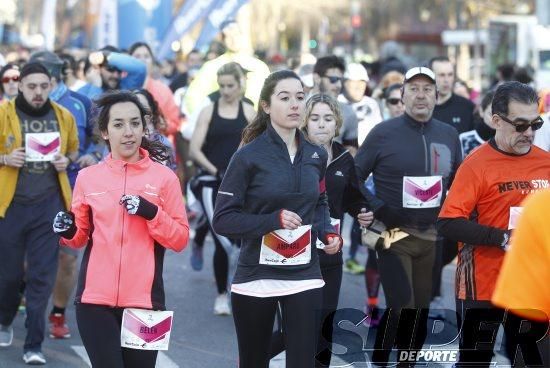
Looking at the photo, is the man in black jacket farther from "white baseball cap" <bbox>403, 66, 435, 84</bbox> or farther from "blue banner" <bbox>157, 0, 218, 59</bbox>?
"blue banner" <bbox>157, 0, 218, 59</bbox>

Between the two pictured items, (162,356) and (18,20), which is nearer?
(162,356)

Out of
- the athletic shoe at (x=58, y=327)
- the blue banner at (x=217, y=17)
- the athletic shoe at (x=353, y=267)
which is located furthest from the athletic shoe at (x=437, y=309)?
the blue banner at (x=217, y=17)

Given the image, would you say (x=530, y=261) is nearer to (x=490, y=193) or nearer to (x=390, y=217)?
(x=490, y=193)

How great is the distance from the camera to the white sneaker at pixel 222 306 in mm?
9977

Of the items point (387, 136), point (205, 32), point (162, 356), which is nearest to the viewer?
point (387, 136)

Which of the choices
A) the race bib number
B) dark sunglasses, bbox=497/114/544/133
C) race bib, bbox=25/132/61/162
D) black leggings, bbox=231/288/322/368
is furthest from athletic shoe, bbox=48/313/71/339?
dark sunglasses, bbox=497/114/544/133

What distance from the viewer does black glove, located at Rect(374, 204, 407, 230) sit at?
25.8ft

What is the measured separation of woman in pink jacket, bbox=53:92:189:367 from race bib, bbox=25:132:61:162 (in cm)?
226

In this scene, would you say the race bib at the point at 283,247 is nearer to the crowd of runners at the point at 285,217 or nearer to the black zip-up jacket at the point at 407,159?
the crowd of runners at the point at 285,217

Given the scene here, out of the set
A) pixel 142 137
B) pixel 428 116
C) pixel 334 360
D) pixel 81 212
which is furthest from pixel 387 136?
pixel 81 212

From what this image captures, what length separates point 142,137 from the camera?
6.52 meters

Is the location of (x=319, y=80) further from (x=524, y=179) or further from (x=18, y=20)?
(x=18, y=20)

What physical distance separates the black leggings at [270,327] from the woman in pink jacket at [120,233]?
42 centimetres

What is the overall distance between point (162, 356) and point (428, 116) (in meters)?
2.43
